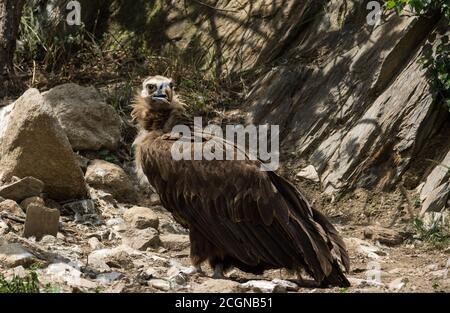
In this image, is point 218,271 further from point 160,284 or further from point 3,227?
point 3,227

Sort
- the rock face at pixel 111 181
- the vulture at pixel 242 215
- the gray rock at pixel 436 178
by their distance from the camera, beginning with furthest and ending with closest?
the rock face at pixel 111 181, the gray rock at pixel 436 178, the vulture at pixel 242 215

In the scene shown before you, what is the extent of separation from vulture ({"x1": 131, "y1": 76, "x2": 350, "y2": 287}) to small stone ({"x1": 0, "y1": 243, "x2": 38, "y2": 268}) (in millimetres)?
1162

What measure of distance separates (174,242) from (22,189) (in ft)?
4.91

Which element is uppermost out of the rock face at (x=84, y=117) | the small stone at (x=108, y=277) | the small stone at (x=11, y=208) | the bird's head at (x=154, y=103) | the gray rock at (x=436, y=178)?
the bird's head at (x=154, y=103)

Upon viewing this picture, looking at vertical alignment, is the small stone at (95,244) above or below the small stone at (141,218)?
below

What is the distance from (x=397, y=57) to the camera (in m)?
10.1

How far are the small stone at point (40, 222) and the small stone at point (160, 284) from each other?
1713mm

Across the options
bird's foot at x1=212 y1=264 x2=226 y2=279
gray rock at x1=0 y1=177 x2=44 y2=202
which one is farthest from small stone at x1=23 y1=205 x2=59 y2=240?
bird's foot at x1=212 y1=264 x2=226 y2=279

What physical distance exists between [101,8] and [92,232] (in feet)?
16.5

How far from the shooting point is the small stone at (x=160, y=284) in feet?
20.4

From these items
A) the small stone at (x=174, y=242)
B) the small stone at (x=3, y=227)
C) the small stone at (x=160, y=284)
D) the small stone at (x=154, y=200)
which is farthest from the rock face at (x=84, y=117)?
the small stone at (x=160, y=284)

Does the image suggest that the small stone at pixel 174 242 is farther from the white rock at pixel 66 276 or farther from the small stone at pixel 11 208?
the white rock at pixel 66 276

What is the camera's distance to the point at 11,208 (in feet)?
26.7
